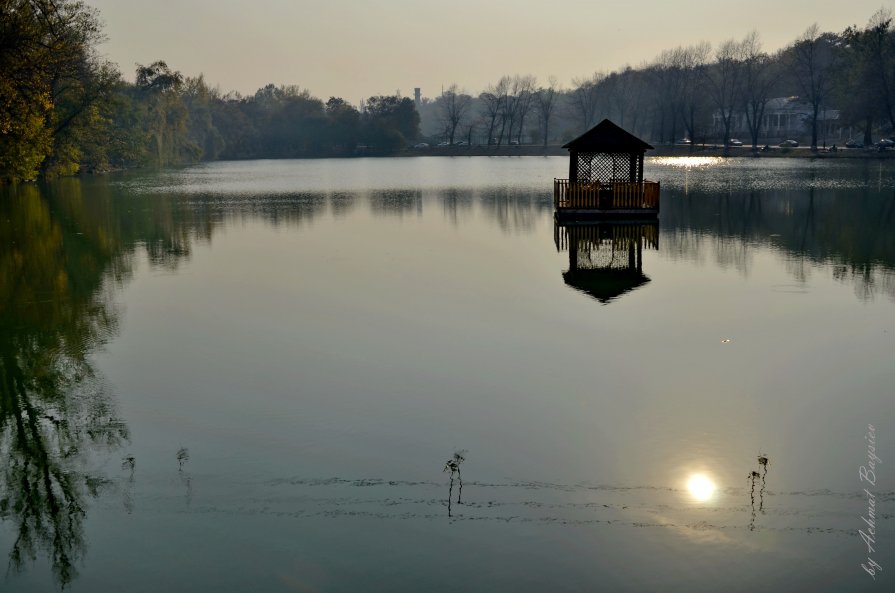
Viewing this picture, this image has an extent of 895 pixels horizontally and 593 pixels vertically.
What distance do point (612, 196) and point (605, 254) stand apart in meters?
9.59

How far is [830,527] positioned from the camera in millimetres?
7836

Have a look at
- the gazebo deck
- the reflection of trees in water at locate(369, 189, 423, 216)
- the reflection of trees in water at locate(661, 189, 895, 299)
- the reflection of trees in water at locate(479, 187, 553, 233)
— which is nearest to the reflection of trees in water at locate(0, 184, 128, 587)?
the reflection of trees in water at locate(661, 189, 895, 299)

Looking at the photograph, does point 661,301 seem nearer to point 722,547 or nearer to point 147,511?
point 722,547

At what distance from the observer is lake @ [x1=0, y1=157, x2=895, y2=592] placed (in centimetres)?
744

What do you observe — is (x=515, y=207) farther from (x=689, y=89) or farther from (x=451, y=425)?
(x=689, y=89)

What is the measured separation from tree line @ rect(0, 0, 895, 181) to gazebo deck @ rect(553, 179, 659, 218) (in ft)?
71.6

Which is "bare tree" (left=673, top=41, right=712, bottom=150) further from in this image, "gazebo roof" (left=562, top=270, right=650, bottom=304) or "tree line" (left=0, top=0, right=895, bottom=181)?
"gazebo roof" (left=562, top=270, right=650, bottom=304)

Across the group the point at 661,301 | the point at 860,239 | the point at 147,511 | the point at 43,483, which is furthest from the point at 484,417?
the point at 860,239

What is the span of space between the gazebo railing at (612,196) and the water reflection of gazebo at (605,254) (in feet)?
3.66

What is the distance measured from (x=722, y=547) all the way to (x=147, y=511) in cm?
566

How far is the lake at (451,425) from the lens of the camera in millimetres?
7441

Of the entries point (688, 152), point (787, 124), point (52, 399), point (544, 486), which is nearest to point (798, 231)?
point (544, 486)

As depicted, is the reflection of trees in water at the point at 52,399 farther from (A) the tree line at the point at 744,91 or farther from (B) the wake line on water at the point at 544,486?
(A) the tree line at the point at 744,91

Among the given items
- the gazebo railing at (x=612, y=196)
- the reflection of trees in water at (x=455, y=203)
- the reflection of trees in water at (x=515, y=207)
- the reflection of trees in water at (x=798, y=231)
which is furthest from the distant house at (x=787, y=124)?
the gazebo railing at (x=612, y=196)
